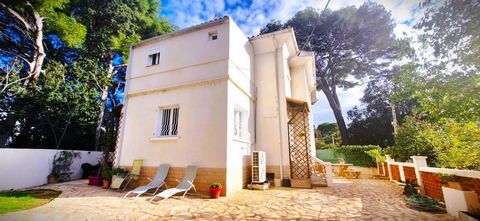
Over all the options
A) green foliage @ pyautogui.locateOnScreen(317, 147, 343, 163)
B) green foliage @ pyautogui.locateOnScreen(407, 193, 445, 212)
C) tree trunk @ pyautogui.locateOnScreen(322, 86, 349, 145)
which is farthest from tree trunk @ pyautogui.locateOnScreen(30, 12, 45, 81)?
tree trunk @ pyautogui.locateOnScreen(322, 86, 349, 145)

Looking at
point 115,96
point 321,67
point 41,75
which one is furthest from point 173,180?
point 321,67

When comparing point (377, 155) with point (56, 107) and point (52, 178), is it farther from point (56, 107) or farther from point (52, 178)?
point (56, 107)

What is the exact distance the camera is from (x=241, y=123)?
1002 cm

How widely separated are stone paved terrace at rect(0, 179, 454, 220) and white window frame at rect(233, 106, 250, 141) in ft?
10.1

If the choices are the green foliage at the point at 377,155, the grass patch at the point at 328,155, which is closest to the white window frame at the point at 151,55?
the green foliage at the point at 377,155

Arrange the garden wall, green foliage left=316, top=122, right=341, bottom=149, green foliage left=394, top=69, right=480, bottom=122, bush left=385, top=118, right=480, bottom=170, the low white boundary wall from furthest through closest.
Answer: green foliage left=316, top=122, right=341, bottom=149 < the low white boundary wall < bush left=385, top=118, right=480, bottom=170 < the garden wall < green foliage left=394, top=69, right=480, bottom=122

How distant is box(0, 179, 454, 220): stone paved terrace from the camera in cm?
494

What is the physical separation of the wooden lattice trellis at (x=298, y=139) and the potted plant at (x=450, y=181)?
17.4 feet

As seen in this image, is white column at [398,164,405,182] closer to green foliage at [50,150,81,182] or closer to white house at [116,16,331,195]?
white house at [116,16,331,195]

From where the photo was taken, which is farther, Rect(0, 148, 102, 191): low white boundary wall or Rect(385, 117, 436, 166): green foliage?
Rect(385, 117, 436, 166): green foliage

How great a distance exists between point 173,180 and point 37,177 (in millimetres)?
8436

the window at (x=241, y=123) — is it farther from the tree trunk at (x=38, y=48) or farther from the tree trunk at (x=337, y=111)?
the tree trunk at (x=337, y=111)

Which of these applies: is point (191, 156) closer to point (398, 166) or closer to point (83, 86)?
point (398, 166)

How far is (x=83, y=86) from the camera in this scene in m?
16.8
